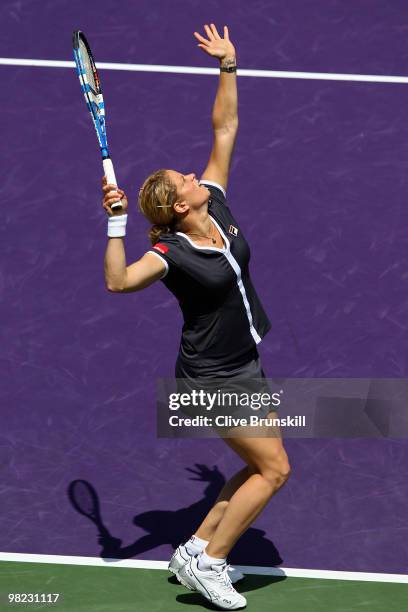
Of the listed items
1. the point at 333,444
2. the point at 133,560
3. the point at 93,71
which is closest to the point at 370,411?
the point at 333,444

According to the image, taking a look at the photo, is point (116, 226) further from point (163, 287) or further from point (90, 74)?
point (163, 287)

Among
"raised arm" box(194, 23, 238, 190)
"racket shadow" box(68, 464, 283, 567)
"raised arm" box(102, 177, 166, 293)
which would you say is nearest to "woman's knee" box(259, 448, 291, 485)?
"racket shadow" box(68, 464, 283, 567)

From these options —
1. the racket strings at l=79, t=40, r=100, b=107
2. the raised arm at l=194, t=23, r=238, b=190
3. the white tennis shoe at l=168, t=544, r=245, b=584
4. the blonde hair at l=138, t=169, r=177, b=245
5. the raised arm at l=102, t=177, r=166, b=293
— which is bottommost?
the white tennis shoe at l=168, t=544, r=245, b=584

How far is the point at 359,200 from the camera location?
1056cm

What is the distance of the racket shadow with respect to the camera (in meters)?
8.00

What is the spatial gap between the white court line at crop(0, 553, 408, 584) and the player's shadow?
0.07 metres

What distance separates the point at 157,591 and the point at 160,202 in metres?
2.20

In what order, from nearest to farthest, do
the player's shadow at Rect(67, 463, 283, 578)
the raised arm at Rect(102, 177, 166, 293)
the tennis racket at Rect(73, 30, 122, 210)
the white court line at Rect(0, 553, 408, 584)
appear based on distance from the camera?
the raised arm at Rect(102, 177, 166, 293) → the tennis racket at Rect(73, 30, 122, 210) → the white court line at Rect(0, 553, 408, 584) → the player's shadow at Rect(67, 463, 283, 578)

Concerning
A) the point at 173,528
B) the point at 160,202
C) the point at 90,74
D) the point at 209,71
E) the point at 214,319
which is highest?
the point at 209,71

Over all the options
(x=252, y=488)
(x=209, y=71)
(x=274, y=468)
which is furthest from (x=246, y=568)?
(x=209, y=71)

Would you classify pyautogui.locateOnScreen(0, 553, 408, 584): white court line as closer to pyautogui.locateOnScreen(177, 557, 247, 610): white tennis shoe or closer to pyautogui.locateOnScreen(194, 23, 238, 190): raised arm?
pyautogui.locateOnScreen(177, 557, 247, 610): white tennis shoe

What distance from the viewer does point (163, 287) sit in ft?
33.1

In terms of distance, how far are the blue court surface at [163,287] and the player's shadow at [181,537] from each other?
2cm

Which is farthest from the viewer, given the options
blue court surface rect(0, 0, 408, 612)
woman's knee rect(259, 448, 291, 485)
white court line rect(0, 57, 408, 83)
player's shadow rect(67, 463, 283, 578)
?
white court line rect(0, 57, 408, 83)
